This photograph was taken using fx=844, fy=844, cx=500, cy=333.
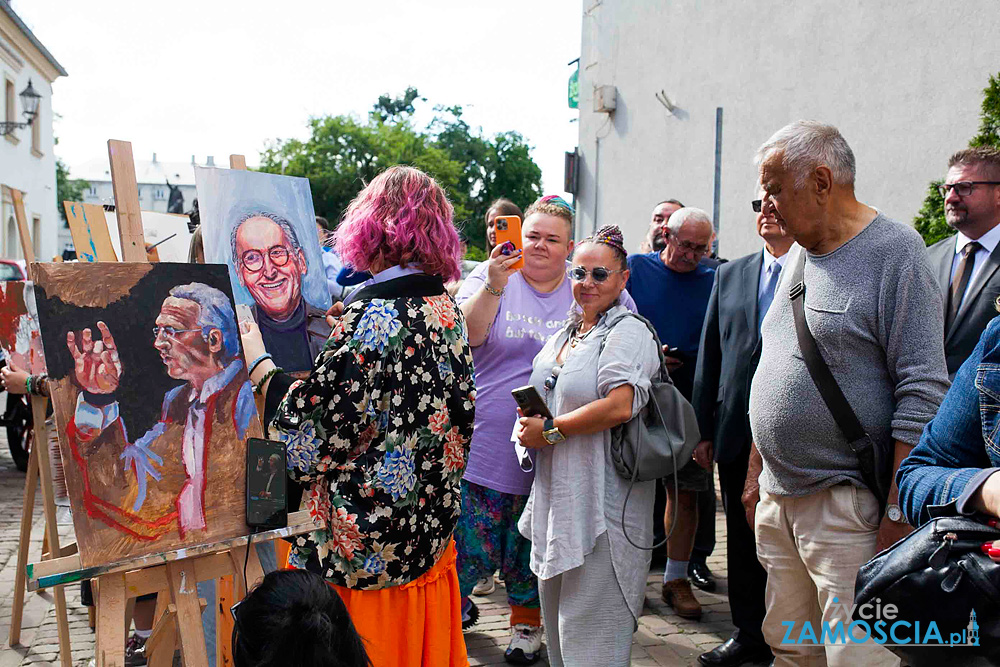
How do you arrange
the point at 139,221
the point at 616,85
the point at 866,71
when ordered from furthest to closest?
the point at 616,85 → the point at 866,71 → the point at 139,221

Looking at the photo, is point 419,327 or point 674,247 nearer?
point 419,327

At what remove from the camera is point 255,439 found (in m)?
2.59

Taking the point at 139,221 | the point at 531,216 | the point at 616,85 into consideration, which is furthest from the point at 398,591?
the point at 616,85

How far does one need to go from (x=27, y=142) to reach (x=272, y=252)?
2788 centimetres

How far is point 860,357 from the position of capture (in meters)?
2.48

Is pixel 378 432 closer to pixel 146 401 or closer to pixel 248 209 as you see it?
pixel 146 401

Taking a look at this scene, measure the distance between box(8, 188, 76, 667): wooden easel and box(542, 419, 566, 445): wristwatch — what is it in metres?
1.81

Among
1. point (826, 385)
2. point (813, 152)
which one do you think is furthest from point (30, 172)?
point (826, 385)

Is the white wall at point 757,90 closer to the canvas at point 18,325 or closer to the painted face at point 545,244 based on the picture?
the painted face at point 545,244

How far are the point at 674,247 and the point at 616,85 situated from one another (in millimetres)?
11454

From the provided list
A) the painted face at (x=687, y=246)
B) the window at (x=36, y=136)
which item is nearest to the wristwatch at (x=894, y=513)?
the painted face at (x=687, y=246)

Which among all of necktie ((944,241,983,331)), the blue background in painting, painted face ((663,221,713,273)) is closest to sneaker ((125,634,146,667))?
the blue background in painting

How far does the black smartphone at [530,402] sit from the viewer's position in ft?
10.5

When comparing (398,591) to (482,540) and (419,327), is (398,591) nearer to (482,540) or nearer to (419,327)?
(419,327)
